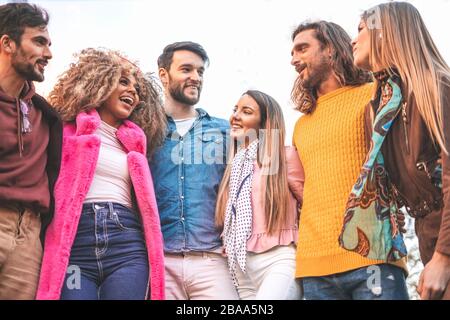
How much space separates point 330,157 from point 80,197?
1238 mm

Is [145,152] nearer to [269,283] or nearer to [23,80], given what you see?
[23,80]

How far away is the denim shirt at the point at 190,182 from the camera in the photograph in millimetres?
3670

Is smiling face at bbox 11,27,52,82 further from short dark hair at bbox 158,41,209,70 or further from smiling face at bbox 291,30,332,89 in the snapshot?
smiling face at bbox 291,30,332,89

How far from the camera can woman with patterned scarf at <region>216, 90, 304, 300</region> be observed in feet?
11.5

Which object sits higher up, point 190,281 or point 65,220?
point 65,220

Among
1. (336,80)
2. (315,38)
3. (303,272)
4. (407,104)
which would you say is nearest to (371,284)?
(303,272)

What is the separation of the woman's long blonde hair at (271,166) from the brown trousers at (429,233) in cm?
76

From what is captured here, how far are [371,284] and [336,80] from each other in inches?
43.0

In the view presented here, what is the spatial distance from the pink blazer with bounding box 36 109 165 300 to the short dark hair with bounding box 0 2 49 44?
1.73 ft

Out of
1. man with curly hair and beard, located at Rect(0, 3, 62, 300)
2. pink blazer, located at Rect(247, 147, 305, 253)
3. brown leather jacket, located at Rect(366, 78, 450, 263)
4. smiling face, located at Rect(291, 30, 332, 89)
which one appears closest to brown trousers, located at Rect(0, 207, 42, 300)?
man with curly hair and beard, located at Rect(0, 3, 62, 300)

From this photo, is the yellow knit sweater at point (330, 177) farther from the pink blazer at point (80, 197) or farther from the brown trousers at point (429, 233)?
the pink blazer at point (80, 197)

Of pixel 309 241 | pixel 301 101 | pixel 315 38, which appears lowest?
pixel 309 241

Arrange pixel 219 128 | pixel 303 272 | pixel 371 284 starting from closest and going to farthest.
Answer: pixel 371 284, pixel 303 272, pixel 219 128

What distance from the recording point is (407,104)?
3.14 m
